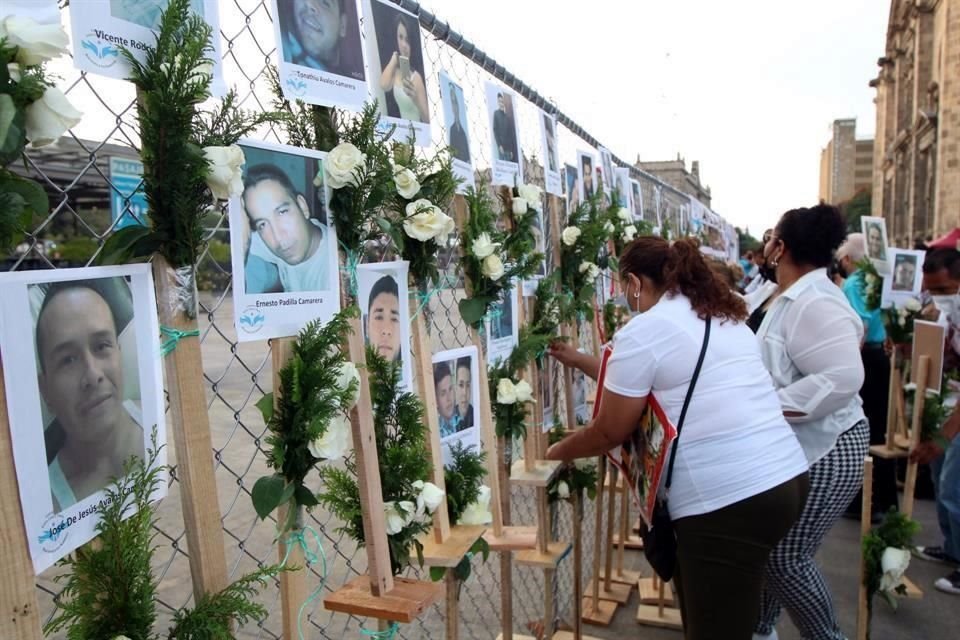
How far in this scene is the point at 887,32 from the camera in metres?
39.0

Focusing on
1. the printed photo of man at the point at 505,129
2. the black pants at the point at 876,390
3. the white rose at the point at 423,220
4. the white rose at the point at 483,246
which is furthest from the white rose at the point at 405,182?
the black pants at the point at 876,390

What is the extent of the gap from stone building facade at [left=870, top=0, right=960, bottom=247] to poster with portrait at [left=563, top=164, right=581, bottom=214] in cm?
2041

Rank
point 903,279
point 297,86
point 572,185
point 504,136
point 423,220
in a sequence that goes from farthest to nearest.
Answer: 1. point 903,279
2. point 572,185
3. point 504,136
4. point 423,220
5. point 297,86

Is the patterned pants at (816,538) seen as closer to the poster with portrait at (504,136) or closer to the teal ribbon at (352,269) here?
the poster with portrait at (504,136)

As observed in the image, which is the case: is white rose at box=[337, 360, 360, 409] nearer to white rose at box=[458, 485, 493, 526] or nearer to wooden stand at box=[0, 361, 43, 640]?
wooden stand at box=[0, 361, 43, 640]

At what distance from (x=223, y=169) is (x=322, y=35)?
52 centimetres

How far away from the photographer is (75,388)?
965mm

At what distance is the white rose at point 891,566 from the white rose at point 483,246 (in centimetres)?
250

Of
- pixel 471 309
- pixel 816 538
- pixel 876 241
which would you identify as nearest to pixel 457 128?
pixel 471 309

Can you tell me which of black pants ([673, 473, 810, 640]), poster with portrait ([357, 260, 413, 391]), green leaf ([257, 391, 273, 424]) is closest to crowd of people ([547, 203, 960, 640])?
black pants ([673, 473, 810, 640])

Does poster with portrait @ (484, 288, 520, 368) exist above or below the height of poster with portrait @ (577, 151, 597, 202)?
below

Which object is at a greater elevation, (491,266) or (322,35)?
(322,35)

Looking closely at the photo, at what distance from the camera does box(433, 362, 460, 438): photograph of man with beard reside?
198 cm

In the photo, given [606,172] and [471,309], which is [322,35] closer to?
[471,309]
